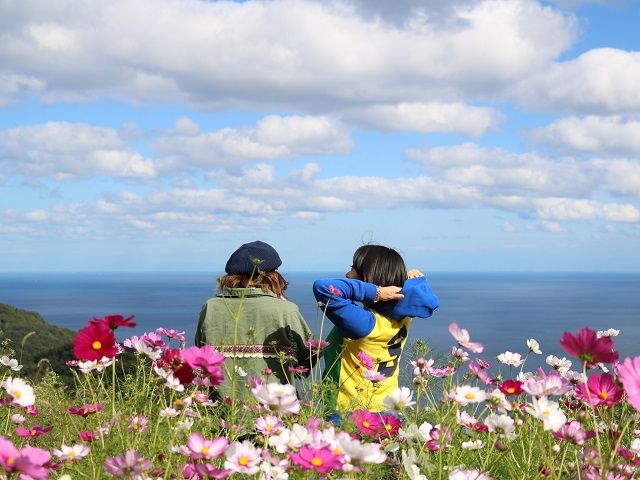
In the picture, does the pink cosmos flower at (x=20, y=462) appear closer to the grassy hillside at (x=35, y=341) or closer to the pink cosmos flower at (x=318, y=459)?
the pink cosmos flower at (x=318, y=459)

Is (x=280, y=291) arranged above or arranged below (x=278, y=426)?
above

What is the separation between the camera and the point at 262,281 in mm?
5145

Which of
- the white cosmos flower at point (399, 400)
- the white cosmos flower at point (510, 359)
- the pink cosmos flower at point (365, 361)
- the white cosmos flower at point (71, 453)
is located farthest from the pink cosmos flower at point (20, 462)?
the white cosmos flower at point (510, 359)

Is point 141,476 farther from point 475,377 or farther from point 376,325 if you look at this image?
point 376,325

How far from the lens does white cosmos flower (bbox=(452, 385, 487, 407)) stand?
8.31 ft

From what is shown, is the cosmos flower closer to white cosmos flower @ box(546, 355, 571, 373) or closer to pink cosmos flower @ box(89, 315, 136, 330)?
pink cosmos flower @ box(89, 315, 136, 330)

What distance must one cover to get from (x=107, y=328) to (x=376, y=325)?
8.13 ft

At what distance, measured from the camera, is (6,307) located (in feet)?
105

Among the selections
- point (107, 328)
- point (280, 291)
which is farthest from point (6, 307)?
point (107, 328)

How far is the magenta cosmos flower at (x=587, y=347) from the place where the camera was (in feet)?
6.62

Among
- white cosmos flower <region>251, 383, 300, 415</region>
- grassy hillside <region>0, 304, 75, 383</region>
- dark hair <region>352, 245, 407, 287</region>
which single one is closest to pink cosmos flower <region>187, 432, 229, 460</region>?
white cosmos flower <region>251, 383, 300, 415</region>

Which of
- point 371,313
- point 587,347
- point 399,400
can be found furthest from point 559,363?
point 587,347

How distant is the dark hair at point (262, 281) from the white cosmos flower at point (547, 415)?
284 centimetres

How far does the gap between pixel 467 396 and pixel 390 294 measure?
212 cm
